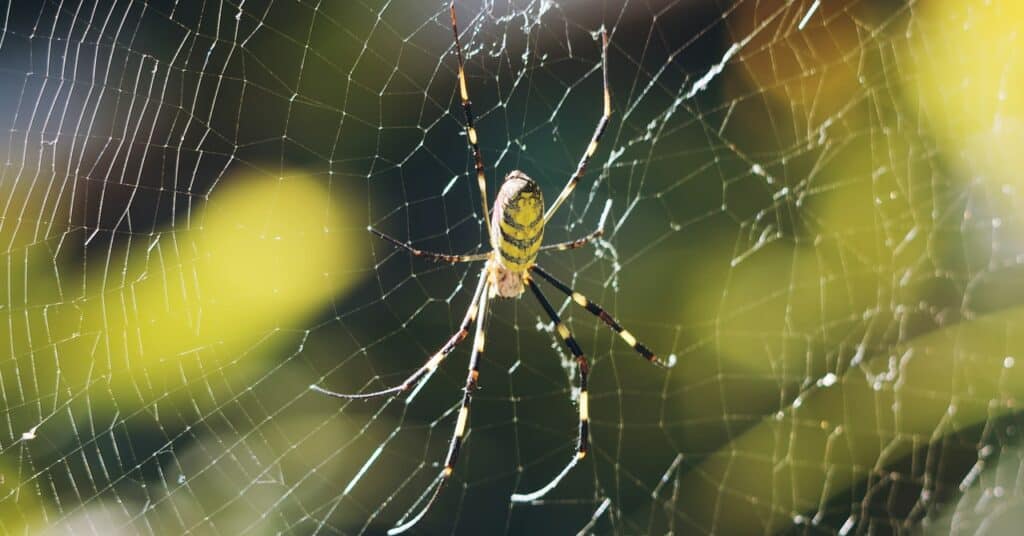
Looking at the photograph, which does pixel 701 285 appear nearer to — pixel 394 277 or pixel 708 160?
pixel 708 160

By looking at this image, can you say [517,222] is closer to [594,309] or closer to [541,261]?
[594,309]

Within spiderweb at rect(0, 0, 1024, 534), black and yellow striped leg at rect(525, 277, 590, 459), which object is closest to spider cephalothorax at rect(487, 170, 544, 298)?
black and yellow striped leg at rect(525, 277, 590, 459)

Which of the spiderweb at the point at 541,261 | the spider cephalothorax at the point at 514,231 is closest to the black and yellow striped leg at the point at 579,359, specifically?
the spider cephalothorax at the point at 514,231

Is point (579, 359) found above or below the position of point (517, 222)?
below

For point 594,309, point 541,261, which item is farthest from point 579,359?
point 541,261

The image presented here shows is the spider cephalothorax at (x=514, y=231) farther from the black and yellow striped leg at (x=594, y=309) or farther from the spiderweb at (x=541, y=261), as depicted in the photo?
the spiderweb at (x=541, y=261)

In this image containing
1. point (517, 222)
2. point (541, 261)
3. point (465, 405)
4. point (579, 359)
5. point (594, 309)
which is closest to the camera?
point (517, 222)

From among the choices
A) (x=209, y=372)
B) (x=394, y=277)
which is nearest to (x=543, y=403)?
(x=394, y=277)
